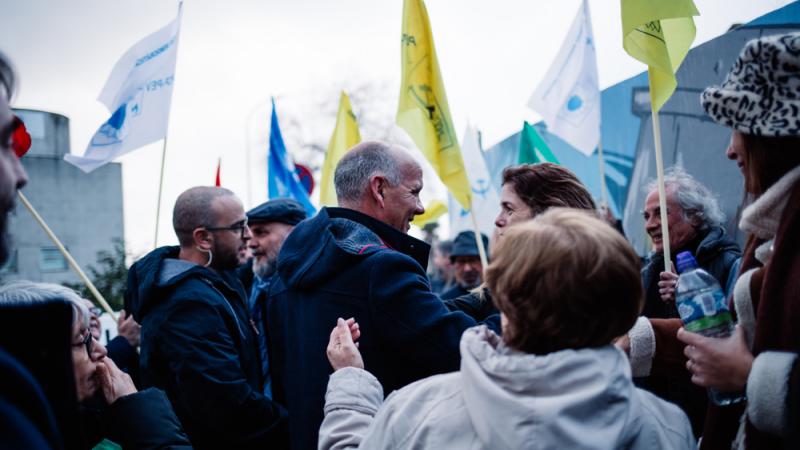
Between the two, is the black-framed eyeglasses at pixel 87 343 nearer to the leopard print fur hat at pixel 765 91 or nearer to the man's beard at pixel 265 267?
the leopard print fur hat at pixel 765 91

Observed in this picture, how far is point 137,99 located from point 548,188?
362 cm

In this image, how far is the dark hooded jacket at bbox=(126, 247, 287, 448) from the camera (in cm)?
342

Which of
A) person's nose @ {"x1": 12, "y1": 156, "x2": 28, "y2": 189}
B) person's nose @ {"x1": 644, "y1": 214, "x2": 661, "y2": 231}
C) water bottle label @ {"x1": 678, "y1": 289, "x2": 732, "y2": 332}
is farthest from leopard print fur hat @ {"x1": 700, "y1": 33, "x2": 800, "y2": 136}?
person's nose @ {"x1": 644, "y1": 214, "x2": 661, "y2": 231}

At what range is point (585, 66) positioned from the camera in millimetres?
5965

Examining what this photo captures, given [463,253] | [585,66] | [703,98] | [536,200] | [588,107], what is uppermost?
[585,66]

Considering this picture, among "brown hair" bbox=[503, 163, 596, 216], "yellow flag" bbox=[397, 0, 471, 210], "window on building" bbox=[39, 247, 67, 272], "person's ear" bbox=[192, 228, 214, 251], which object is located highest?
"yellow flag" bbox=[397, 0, 471, 210]

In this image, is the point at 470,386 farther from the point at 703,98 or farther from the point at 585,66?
the point at 585,66

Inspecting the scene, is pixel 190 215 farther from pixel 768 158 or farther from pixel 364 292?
pixel 768 158

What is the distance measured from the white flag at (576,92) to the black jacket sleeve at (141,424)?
14.8 ft

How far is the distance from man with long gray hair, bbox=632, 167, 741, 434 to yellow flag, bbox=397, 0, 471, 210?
53.8 inches

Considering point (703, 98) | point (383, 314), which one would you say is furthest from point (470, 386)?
point (703, 98)

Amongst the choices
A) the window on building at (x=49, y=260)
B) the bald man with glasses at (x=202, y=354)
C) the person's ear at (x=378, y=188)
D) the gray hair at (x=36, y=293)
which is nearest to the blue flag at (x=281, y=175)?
the bald man with glasses at (x=202, y=354)

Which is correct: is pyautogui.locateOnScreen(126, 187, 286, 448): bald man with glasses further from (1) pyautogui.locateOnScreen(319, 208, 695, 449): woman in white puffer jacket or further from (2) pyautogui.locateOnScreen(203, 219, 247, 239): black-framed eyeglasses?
(1) pyautogui.locateOnScreen(319, 208, 695, 449): woman in white puffer jacket

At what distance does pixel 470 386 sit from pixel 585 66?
5.11 m
